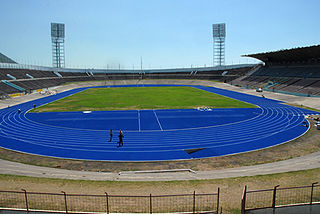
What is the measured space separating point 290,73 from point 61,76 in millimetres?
78512

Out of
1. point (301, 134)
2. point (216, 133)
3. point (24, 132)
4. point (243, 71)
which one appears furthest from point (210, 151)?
point (243, 71)

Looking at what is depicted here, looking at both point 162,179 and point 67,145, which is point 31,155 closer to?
point 67,145

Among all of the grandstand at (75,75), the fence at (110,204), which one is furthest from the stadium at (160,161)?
the grandstand at (75,75)

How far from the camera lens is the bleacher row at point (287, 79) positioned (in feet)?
154

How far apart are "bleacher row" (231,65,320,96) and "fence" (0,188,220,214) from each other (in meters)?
44.2

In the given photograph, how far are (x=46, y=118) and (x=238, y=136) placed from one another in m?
22.4

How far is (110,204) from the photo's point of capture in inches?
320

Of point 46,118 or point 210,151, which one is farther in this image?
point 46,118

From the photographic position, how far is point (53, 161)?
14359 millimetres

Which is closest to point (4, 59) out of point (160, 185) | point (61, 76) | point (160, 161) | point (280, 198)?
point (61, 76)

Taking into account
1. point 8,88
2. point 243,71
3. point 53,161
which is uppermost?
point 243,71

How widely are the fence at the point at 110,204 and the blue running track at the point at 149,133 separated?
20.6ft

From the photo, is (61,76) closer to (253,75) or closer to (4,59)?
(4,59)

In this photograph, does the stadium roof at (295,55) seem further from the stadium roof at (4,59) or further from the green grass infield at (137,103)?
the stadium roof at (4,59)
